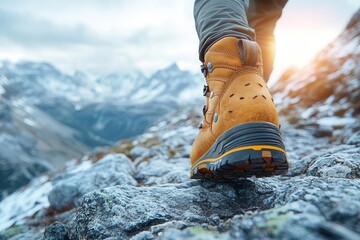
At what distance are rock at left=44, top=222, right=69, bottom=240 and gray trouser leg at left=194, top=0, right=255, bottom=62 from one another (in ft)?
8.53

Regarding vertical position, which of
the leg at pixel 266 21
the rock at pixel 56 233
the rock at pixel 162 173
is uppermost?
the leg at pixel 266 21

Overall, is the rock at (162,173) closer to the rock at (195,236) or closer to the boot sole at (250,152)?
the boot sole at (250,152)

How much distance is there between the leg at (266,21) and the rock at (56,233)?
3.59m

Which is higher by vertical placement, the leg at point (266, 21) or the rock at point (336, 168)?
Answer: the leg at point (266, 21)

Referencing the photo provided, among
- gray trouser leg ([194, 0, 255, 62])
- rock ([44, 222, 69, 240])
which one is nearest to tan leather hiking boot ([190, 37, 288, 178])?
gray trouser leg ([194, 0, 255, 62])

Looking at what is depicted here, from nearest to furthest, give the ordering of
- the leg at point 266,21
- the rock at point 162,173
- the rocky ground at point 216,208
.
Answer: the rocky ground at point 216,208 < the leg at point 266,21 < the rock at point 162,173

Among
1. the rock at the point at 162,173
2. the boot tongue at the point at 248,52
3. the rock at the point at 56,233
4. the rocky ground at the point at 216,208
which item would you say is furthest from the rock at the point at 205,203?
the rock at the point at 162,173

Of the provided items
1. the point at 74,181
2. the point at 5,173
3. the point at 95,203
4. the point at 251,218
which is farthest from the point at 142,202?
the point at 5,173

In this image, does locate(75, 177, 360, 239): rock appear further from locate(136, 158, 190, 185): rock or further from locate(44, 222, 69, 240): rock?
locate(136, 158, 190, 185): rock

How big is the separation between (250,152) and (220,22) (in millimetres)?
1507

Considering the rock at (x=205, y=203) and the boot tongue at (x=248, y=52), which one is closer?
the rock at (x=205, y=203)

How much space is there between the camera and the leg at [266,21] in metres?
4.18

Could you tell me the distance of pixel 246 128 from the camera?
8.98 ft

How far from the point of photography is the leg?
4.18 meters
